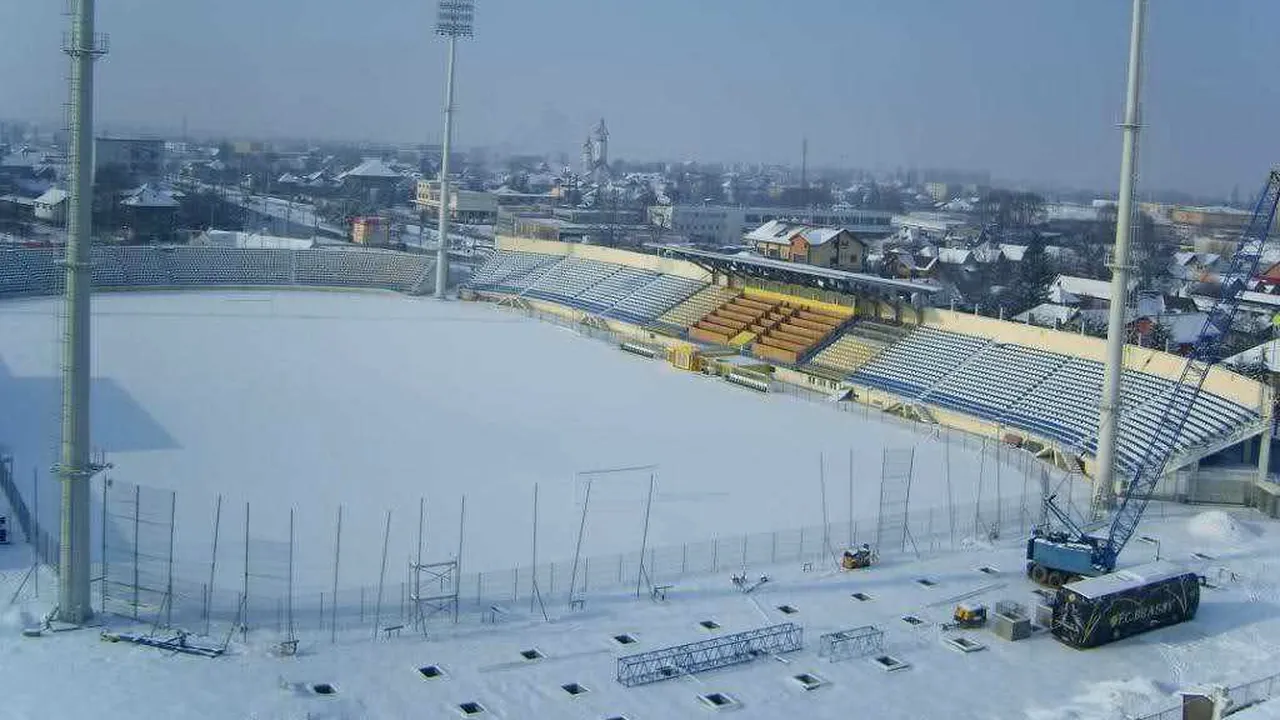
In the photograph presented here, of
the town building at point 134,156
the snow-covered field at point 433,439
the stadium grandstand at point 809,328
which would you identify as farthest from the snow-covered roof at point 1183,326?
the town building at point 134,156

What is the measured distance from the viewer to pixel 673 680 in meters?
9.80

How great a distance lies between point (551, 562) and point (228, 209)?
4588 centimetres

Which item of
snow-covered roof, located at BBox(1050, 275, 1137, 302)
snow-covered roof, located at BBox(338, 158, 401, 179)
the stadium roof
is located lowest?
snow-covered roof, located at BBox(1050, 275, 1137, 302)

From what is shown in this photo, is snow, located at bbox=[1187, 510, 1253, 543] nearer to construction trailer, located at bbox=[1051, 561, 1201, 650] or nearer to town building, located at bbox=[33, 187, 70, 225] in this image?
construction trailer, located at bbox=[1051, 561, 1201, 650]

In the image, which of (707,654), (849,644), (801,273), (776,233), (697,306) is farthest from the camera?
(776,233)

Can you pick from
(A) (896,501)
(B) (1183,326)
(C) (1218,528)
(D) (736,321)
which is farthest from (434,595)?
(B) (1183,326)

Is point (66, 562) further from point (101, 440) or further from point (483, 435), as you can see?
point (483, 435)

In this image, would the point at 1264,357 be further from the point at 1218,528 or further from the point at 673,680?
the point at 673,680

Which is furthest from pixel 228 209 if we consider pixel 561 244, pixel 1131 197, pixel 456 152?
pixel 456 152

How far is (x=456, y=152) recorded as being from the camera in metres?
158

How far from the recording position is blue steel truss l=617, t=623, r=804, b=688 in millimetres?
9827

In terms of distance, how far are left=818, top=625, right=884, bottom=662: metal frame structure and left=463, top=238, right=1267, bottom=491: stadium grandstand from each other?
23.8ft

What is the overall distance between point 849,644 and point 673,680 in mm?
1635

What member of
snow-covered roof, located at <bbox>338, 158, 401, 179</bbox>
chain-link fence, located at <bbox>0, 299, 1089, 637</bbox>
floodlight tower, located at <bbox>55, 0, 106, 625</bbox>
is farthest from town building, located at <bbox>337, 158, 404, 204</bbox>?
floodlight tower, located at <bbox>55, 0, 106, 625</bbox>
